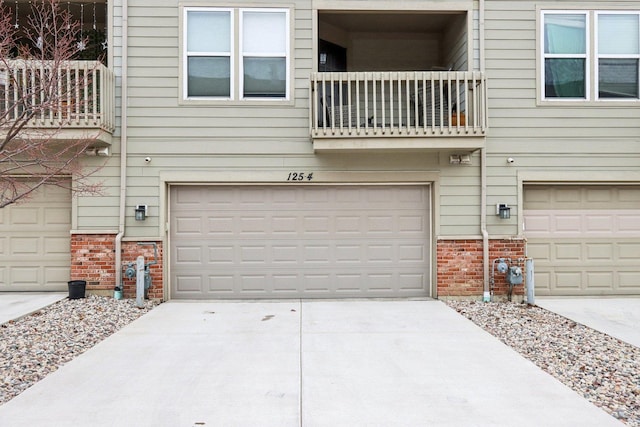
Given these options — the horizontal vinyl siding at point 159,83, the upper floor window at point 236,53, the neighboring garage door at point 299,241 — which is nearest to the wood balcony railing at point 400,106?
the upper floor window at point 236,53

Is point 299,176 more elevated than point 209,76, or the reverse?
point 209,76

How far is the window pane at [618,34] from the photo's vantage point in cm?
834

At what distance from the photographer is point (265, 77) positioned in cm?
831

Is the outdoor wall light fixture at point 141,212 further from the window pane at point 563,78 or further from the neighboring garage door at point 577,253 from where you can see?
the window pane at point 563,78

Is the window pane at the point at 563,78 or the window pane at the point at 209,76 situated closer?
the window pane at the point at 209,76

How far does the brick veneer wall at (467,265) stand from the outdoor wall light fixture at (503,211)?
41 cm

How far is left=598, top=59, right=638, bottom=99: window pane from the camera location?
8.37m

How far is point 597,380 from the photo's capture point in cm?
458

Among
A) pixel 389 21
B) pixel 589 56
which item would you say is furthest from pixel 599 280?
pixel 389 21

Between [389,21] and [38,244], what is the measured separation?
23.7ft

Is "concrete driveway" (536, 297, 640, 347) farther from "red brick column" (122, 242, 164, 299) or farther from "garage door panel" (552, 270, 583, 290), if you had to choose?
"red brick column" (122, 242, 164, 299)

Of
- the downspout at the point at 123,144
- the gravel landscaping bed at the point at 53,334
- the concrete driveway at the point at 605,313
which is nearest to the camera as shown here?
the gravel landscaping bed at the point at 53,334

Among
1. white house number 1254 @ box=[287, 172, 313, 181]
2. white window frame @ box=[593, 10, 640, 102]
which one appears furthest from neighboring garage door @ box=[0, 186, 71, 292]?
white window frame @ box=[593, 10, 640, 102]

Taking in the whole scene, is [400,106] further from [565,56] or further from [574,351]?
[574,351]
